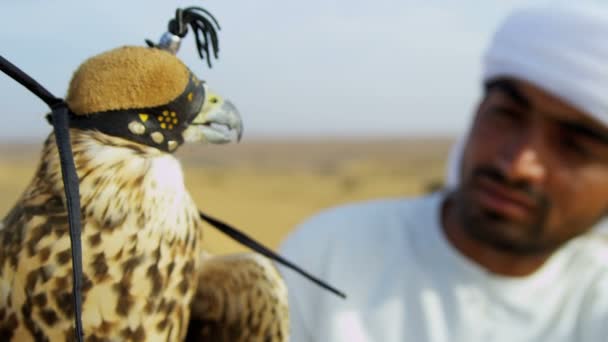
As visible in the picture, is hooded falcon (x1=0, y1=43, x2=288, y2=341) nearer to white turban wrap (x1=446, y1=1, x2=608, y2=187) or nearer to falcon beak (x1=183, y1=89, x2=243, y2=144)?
falcon beak (x1=183, y1=89, x2=243, y2=144)

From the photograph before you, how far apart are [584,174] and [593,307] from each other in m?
0.61

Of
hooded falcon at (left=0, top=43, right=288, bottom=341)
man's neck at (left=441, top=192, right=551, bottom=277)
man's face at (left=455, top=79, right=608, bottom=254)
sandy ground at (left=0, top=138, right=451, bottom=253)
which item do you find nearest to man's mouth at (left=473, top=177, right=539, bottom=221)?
man's face at (left=455, top=79, right=608, bottom=254)

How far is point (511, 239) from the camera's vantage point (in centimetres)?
265

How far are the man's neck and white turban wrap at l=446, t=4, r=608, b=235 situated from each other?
514mm

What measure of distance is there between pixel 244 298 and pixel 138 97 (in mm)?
596

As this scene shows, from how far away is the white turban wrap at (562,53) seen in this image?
2.66m

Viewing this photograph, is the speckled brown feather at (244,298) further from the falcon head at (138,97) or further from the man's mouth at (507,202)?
the man's mouth at (507,202)

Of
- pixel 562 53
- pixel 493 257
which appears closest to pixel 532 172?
pixel 493 257

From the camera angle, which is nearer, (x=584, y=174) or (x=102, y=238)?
(x=102, y=238)

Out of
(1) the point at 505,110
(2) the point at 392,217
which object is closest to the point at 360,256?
(2) the point at 392,217

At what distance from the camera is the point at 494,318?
9.04 feet

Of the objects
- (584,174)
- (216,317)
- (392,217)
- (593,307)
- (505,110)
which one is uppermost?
(216,317)

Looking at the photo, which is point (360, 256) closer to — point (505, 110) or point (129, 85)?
point (505, 110)

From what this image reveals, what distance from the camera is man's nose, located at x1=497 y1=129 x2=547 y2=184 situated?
2.54 m
